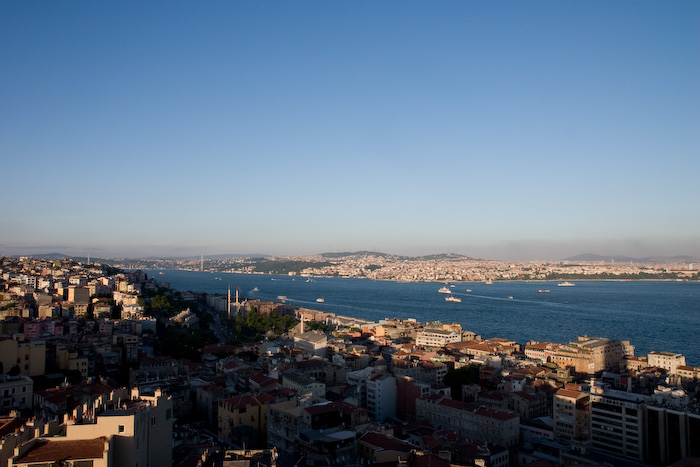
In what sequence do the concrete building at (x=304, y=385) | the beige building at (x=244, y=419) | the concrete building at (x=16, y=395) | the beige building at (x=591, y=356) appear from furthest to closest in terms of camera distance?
the beige building at (x=591, y=356) < the concrete building at (x=304, y=385) < the beige building at (x=244, y=419) < the concrete building at (x=16, y=395)

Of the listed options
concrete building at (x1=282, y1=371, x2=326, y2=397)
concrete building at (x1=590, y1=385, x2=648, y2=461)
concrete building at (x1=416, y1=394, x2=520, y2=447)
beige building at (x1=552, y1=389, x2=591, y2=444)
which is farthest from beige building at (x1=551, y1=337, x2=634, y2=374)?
concrete building at (x1=282, y1=371, x2=326, y2=397)

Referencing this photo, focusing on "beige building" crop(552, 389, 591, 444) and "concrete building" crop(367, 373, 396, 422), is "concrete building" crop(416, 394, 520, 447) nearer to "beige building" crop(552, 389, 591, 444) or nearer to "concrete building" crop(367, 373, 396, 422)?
"concrete building" crop(367, 373, 396, 422)

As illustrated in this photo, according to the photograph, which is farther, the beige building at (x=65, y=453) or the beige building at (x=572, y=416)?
the beige building at (x=572, y=416)

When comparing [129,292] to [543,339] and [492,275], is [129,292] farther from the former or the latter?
[492,275]

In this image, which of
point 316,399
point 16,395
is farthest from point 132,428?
point 316,399

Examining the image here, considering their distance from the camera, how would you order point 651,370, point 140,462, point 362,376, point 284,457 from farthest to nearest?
point 651,370 → point 362,376 → point 284,457 → point 140,462

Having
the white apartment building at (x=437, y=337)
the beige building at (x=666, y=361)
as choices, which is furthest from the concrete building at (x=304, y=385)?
the beige building at (x=666, y=361)

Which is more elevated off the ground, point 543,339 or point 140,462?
point 140,462

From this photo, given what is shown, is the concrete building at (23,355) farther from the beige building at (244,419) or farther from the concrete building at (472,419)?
the concrete building at (472,419)

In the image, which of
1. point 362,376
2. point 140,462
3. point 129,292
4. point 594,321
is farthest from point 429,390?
point 594,321
